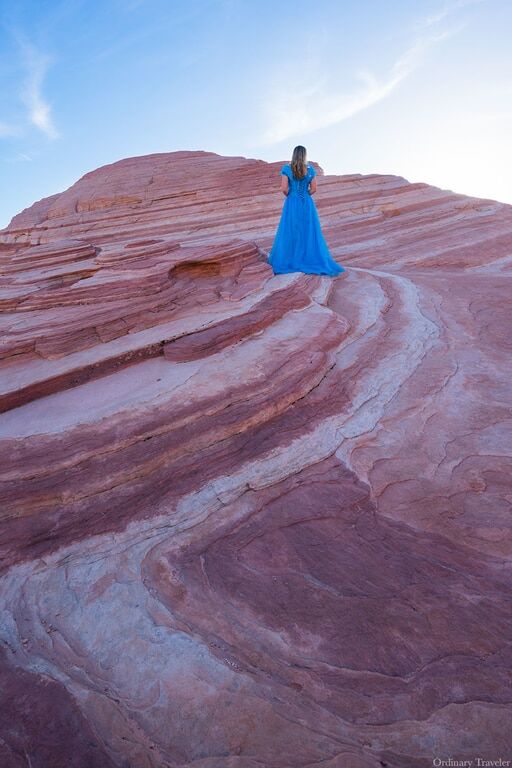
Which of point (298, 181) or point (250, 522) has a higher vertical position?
point (298, 181)

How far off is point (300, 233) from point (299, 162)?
1.07m

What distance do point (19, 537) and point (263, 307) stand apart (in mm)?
3475

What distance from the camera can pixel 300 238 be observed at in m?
7.74

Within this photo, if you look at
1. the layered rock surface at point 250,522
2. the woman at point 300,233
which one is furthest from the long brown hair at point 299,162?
the layered rock surface at point 250,522

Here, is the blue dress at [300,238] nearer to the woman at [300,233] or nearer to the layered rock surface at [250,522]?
the woman at [300,233]

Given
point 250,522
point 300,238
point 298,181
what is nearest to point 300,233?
point 300,238

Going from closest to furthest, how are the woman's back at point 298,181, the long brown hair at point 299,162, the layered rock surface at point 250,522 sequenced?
the layered rock surface at point 250,522 < the long brown hair at point 299,162 < the woman's back at point 298,181

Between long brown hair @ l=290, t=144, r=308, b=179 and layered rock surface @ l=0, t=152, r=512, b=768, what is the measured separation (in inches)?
76.1

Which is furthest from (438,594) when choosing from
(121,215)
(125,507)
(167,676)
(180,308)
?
(121,215)

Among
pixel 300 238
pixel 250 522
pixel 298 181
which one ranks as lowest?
pixel 250 522

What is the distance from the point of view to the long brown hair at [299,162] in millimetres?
7344

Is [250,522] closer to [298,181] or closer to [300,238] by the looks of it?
[300,238]

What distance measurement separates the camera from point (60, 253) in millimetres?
9320

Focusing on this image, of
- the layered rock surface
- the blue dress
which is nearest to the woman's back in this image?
the blue dress
